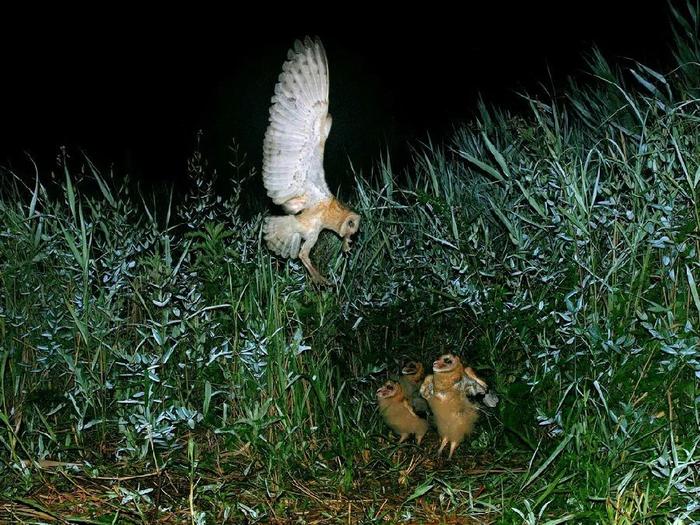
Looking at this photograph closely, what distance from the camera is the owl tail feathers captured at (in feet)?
9.60

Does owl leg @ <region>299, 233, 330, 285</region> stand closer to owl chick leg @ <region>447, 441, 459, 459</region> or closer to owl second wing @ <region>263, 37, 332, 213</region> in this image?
owl second wing @ <region>263, 37, 332, 213</region>

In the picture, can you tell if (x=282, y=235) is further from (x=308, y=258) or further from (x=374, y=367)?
(x=374, y=367)

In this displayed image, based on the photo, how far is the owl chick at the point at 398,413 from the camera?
9.22 feet

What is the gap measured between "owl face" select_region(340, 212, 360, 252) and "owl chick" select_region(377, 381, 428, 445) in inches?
18.1

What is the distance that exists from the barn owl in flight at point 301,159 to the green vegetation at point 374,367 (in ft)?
0.61

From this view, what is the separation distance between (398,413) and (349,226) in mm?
586

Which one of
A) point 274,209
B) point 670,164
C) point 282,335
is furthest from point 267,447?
point 670,164

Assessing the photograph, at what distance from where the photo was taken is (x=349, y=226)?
2.90 meters

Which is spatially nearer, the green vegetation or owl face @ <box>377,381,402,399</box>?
the green vegetation

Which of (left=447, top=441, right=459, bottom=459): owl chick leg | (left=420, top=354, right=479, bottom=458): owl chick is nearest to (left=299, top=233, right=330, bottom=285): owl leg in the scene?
(left=420, top=354, right=479, bottom=458): owl chick

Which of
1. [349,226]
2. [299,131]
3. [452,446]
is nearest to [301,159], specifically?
[299,131]

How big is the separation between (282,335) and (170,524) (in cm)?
66

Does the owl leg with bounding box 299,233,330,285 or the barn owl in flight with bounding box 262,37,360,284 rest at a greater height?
the barn owl in flight with bounding box 262,37,360,284

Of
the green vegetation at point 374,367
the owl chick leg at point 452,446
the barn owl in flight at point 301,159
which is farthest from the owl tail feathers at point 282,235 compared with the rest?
the owl chick leg at point 452,446
